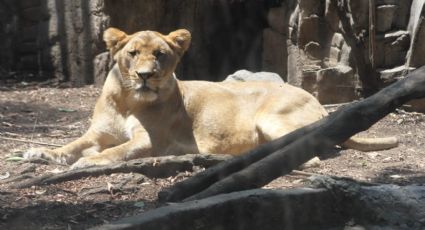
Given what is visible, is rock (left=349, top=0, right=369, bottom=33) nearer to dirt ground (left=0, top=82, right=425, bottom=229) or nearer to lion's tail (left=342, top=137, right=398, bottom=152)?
dirt ground (left=0, top=82, right=425, bottom=229)

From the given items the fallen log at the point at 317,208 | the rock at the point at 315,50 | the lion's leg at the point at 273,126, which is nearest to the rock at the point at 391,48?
the rock at the point at 315,50

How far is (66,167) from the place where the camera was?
21.2 ft

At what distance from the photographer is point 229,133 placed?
290 inches

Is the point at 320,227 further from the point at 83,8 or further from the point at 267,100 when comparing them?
the point at 83,8

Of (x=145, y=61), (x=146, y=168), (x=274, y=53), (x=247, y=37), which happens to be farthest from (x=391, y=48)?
(x=146, y=168)

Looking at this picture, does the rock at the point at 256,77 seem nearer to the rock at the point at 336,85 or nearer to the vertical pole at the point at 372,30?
the rock at the point at 336,85

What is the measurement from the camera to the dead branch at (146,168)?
5.66 meters

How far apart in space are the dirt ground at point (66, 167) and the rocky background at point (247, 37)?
2.37ft

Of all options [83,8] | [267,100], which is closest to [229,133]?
[267,100]

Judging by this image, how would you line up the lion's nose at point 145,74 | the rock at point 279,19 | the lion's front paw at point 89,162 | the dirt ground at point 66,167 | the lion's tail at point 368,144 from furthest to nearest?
the rock at point 279,19, the lion's tail at point 368,144, the lion's nose at point 145,74, the lion's front paw at point 89,162, the dirt ground at point 66,167

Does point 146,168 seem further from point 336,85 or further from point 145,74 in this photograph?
point 336,85

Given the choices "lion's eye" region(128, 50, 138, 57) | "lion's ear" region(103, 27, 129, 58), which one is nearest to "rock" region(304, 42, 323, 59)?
"lion's ear" region(103, 27, 129, 58)

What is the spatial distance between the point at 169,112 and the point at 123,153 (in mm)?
679

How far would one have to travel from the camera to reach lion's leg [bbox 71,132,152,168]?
6.35 m
